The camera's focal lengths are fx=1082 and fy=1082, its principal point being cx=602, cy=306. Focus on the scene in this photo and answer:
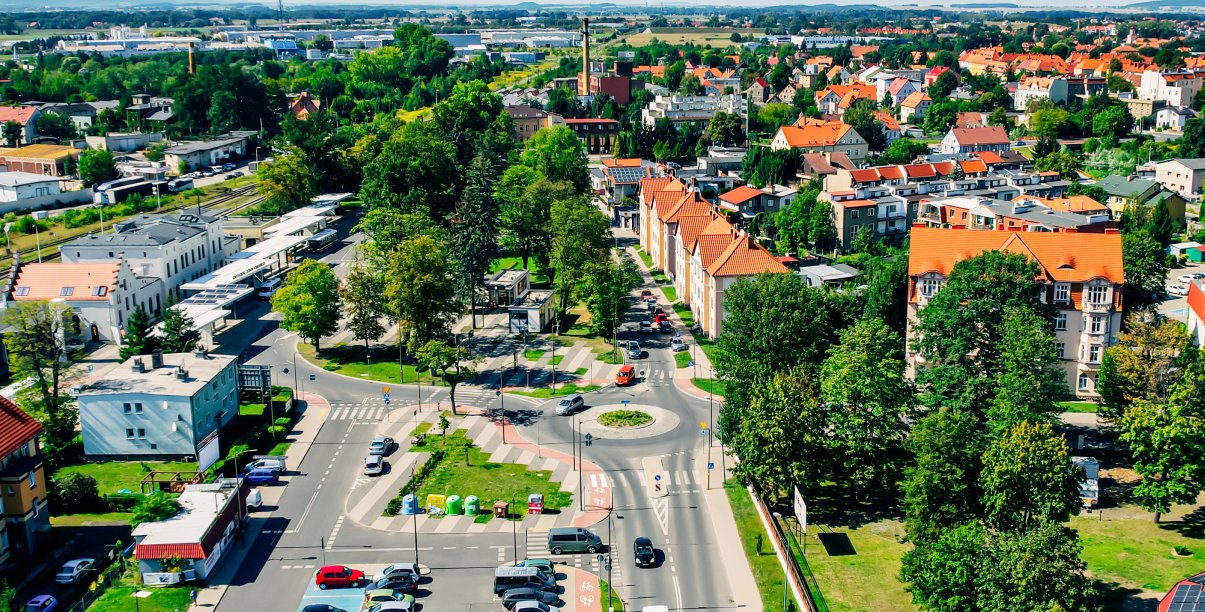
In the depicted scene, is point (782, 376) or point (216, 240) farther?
point (216, 240)

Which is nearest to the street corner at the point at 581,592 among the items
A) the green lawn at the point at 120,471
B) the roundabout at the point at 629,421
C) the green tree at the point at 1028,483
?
the roundabout at the point at 629,421

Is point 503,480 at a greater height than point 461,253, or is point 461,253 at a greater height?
point 461,253

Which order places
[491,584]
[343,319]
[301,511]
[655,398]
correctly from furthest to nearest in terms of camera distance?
[343,319] < [655,398] < [301,511] < [491,584]

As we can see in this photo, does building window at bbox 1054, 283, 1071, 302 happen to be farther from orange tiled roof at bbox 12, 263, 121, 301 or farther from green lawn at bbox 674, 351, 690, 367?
orange tiled roof at bbox 12, 263, 121, 301

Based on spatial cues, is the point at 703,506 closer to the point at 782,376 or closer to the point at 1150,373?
the point at 782,376

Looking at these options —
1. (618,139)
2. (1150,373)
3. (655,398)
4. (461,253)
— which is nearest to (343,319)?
(461,253)

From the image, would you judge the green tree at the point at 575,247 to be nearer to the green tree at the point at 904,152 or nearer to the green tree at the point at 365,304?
the green tree at the point at 365,304

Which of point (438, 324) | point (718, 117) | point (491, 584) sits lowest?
point (491, 584)

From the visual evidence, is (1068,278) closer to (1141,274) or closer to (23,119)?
(1141,274)
